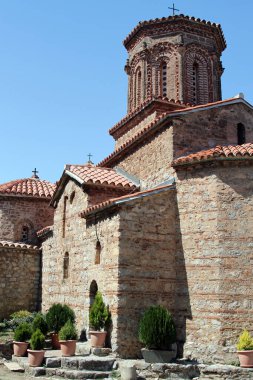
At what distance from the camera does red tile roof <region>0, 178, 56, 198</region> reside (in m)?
16.8

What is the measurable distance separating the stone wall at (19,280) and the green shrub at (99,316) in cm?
631

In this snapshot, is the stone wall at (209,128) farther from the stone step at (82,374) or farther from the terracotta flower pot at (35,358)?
the terracotta flower pot at (35,358)

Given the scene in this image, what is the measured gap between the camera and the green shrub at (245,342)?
8.13m

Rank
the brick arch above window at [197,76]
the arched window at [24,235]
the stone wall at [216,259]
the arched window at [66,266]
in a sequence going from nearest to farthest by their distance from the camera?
1. the stone wall at [216,259]
2. the arched window at [66,266]
3. the brick arch above window at [197,76]
4. the arched window at [24,235]

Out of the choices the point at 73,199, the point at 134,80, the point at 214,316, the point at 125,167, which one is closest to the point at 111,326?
the point at 214,316

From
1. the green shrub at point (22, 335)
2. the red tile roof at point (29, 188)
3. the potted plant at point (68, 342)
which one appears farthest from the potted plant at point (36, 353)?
the red tile roof at point (29, 188)

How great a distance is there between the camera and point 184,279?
956 cm

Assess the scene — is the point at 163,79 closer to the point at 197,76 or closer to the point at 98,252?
the point at 197,76

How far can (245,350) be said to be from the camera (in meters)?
8.09

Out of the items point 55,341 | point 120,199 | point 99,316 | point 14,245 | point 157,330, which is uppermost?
point 120,199

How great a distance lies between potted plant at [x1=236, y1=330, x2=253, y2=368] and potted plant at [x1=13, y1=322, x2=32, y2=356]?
510cm

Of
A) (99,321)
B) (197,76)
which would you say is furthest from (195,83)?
(99,321)

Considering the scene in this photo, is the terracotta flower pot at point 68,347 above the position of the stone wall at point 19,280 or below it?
below

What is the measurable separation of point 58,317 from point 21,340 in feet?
4.09
